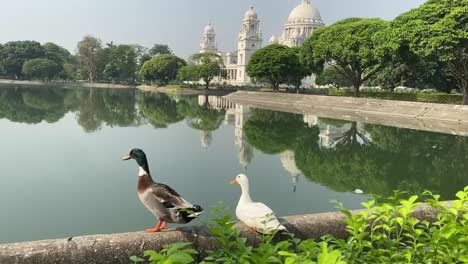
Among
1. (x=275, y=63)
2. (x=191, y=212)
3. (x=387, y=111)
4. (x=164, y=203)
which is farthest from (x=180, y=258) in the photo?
(x=275, y=63)

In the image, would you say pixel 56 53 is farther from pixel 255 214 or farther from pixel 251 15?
pixel 255 214

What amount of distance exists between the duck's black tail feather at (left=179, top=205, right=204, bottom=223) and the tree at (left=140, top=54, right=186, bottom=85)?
227ft

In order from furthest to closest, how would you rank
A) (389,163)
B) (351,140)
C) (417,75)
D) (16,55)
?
(16,55) → (417,75) → (351,140) → (389,163)

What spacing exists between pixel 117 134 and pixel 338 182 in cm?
925

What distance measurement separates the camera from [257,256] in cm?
197

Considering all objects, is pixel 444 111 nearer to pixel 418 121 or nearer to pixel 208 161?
pixel 418 121

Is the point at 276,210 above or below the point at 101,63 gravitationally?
below

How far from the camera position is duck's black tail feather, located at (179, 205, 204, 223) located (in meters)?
2.79

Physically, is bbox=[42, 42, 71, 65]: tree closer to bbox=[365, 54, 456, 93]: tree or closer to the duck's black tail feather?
bbox=[365, 54, 456, 93]: tree

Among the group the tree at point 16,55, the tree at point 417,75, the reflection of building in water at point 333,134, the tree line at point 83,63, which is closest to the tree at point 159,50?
the tree line at point 83,63

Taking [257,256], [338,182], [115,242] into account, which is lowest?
[338,182]

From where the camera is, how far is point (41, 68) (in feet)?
253

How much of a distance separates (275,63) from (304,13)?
52469 mm

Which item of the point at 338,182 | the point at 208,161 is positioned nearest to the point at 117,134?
the point at 208,161
